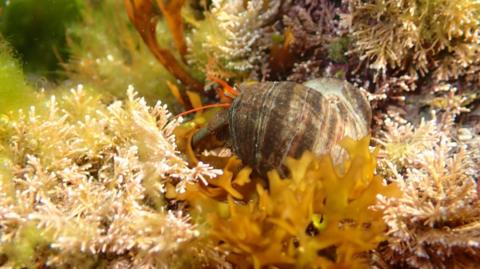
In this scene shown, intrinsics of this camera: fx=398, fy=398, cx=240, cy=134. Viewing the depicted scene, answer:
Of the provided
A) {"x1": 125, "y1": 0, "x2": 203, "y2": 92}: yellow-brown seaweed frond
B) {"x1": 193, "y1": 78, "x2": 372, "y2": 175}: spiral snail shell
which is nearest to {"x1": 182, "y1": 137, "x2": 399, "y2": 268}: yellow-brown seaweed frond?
{"x1": 193, "y1": 78, "x2": 372, "y2": 175}: spiral snail shell

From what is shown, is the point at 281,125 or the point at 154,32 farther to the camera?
the point at 154,32

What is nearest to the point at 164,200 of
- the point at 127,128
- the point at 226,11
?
the point at 127,128

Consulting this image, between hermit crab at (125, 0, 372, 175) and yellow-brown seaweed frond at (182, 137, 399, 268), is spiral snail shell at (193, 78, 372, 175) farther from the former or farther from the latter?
yellow-brown seaweed frond at (182, 137, 399, 268)

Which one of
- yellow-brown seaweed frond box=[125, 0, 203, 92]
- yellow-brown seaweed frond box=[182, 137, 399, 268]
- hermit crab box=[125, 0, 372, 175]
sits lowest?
yellow-brown seaweed frond box=[182, 137, 399, 268]

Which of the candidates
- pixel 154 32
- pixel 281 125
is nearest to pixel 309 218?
pixel 281 125

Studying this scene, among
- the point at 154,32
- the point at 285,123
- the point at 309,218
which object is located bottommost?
the point at 309,218

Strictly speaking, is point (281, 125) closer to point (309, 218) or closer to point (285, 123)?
point (285, 123)

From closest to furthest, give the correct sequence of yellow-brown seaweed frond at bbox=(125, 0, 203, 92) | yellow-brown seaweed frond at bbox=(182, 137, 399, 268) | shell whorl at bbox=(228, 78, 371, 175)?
yellow-brown seaweed frond at bbox=(182, 137, 399, 268)
shell whorl at bbox=(228, 78, 371, 175)
yellow-brown seaweed frond at bbox=(125, 0, 203, 92)

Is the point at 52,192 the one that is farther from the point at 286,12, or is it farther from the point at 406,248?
the point at 286,12
